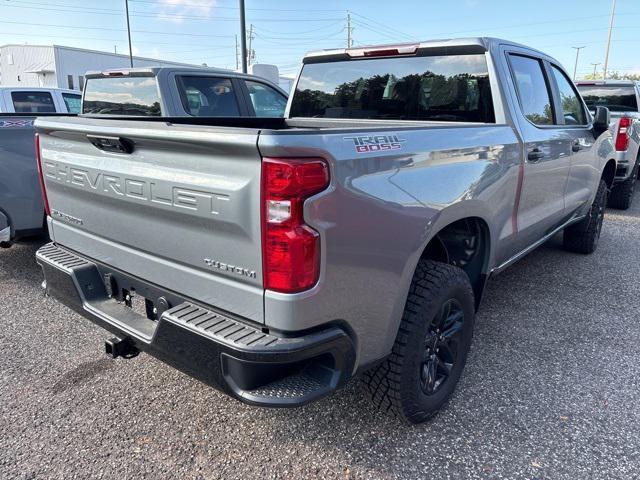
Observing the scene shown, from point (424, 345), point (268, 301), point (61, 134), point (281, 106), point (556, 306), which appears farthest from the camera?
point (281, 106)

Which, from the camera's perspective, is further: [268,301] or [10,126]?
[10,126]

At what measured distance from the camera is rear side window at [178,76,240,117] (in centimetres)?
599

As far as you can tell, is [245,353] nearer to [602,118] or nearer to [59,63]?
[602,118]

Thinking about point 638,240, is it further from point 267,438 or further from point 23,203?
point 23,203

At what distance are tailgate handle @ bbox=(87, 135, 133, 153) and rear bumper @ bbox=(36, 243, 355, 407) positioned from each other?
61 cm

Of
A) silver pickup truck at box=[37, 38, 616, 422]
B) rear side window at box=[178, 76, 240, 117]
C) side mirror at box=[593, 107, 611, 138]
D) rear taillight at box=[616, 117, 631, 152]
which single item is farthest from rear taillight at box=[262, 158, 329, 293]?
rear taillight at box=[616, 117, 631, 152]

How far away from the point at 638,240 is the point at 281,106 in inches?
188

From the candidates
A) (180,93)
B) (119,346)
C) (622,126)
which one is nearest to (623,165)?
(622,126)

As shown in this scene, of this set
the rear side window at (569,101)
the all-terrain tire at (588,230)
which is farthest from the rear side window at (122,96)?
the all-terrain tire at (588,230)

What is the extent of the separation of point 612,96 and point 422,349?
30.8ft

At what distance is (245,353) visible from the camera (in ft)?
5.92

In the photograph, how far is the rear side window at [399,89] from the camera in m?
3.30

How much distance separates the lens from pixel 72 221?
2.76 metres

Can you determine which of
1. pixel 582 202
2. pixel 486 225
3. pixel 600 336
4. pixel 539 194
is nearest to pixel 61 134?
pixel 486 225
